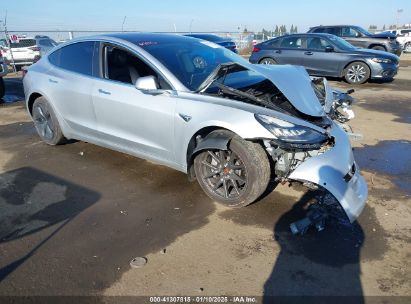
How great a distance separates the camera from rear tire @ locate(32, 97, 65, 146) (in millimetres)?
5383

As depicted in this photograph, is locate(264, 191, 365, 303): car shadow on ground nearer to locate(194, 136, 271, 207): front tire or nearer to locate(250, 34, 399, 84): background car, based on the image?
locate(194, 136, 271, 207): front tire

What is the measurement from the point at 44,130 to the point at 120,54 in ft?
6.66

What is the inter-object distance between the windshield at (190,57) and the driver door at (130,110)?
0.19m

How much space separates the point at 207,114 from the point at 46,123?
3.13m

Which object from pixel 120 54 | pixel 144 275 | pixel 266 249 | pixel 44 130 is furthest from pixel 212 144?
pixel 44 130

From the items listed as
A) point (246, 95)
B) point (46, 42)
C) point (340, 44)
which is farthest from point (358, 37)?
point (46, 42)

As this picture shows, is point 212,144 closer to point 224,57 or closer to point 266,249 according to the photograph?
point 266,249

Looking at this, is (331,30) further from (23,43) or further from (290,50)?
(23,43)

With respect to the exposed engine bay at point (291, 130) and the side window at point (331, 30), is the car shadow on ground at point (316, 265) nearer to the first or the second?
the exposed engine bay at point (291, 130)

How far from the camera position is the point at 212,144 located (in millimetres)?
3543

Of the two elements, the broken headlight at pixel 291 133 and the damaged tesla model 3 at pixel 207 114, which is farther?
the damaged tesla model 3 at pixel 207 114

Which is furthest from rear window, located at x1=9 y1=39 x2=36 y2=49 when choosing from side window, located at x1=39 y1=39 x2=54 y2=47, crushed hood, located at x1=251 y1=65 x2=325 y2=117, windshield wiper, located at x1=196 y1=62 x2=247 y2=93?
crushed hood, located at x1=251 y1=65 x2=325 y2=117

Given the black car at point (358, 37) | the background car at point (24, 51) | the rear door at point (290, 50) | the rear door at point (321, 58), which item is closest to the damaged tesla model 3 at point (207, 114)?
the rear door at point (321, 58)

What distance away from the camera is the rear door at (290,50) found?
484 inches
